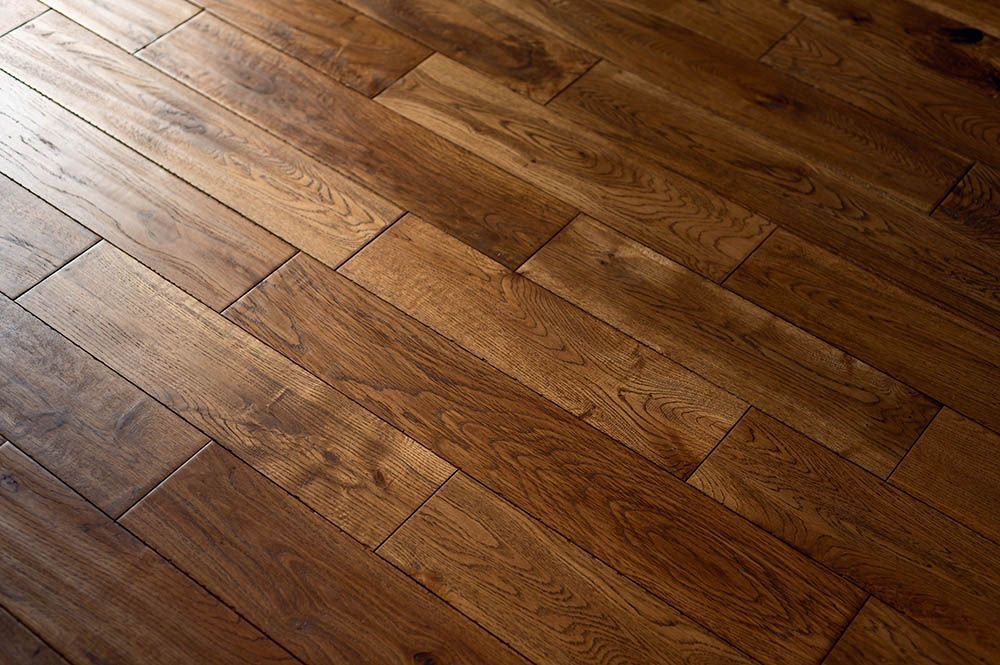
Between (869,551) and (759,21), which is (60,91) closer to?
(759,21)

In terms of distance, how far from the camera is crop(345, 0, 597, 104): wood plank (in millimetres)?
2039

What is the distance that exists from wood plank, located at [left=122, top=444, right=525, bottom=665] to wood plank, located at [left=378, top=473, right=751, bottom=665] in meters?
0.03

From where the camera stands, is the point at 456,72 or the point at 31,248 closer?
the point at 31,248

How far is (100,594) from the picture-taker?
137cm

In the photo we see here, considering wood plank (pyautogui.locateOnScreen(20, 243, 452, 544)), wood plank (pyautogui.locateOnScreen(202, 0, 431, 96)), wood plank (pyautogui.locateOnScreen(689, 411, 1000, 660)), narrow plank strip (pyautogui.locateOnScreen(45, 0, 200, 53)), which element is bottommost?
wood plank (pyautogui.locateOnScreen(689, 411, 1000, 660))

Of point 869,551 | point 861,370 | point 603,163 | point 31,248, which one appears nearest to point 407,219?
point 603,163

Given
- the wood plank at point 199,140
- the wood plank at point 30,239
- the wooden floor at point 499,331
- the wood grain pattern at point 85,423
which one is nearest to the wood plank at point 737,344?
the wooden floor at point 499,331

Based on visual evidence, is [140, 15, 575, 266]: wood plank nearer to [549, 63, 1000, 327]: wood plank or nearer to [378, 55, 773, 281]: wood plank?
[378, 55, 773, 281]: wood plank

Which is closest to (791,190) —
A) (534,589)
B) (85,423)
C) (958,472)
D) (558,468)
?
(958,472)

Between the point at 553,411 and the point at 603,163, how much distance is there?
515mm

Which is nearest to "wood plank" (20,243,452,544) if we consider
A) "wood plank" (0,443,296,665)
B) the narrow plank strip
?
"wood plank" (0,443,296,665)

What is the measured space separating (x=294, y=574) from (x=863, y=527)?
0.72 meters

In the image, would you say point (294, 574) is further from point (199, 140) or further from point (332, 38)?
→ point (332, 38)

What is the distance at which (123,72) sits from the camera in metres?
1.99
